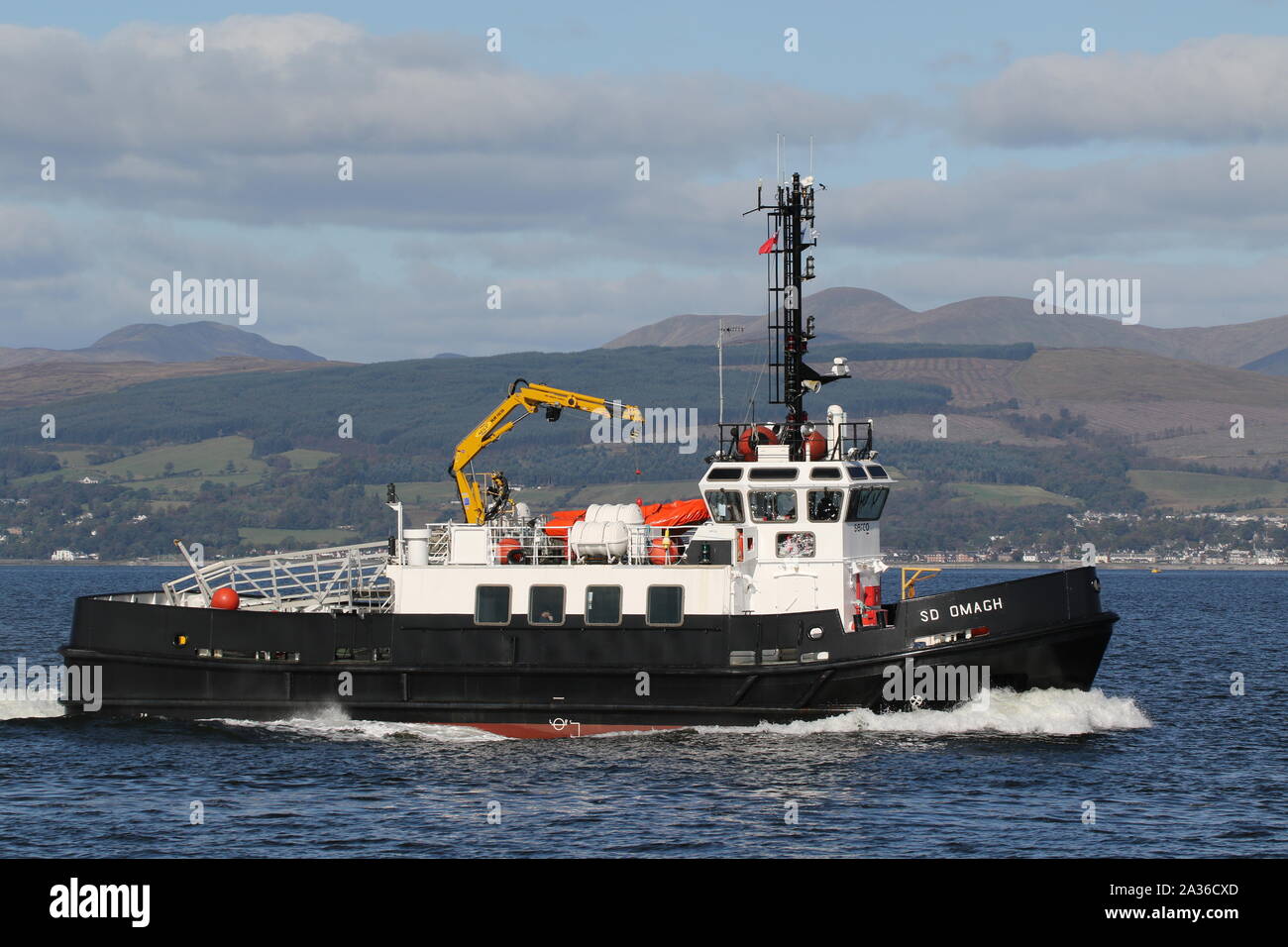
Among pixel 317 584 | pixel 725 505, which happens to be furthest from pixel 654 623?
pixel 317 584

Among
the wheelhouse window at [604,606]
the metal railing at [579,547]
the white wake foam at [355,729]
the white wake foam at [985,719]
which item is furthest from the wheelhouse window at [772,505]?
the white wake foam at [355,729]

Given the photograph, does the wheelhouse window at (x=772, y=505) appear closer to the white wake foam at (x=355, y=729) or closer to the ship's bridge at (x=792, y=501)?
the ship's bridge at (x=792, y=501)

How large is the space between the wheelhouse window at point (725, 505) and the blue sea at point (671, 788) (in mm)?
4302

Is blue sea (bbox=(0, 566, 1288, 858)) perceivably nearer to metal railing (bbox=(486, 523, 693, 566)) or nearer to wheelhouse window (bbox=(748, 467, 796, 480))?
metal railing (bbox=(486, 523, 693, 566))

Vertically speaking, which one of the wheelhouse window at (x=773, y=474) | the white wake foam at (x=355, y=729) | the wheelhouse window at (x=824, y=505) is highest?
the wheelhouse window at (x=773, y=474)

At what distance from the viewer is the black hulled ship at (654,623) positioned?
90.0 feet

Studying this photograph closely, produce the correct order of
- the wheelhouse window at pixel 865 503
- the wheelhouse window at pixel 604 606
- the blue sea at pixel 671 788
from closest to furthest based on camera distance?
the blue sea at pixel 671 788
the wheelhouse window at pixel 604 606
the wheelhouse window at pixel 865 503

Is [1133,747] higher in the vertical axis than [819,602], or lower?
lower

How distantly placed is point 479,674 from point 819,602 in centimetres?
651

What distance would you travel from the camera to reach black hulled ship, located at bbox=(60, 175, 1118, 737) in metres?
27.4

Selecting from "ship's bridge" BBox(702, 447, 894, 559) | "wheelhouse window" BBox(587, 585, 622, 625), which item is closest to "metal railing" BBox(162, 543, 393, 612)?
"wheelhouse window" BBox(587, 585, 622, 625)
